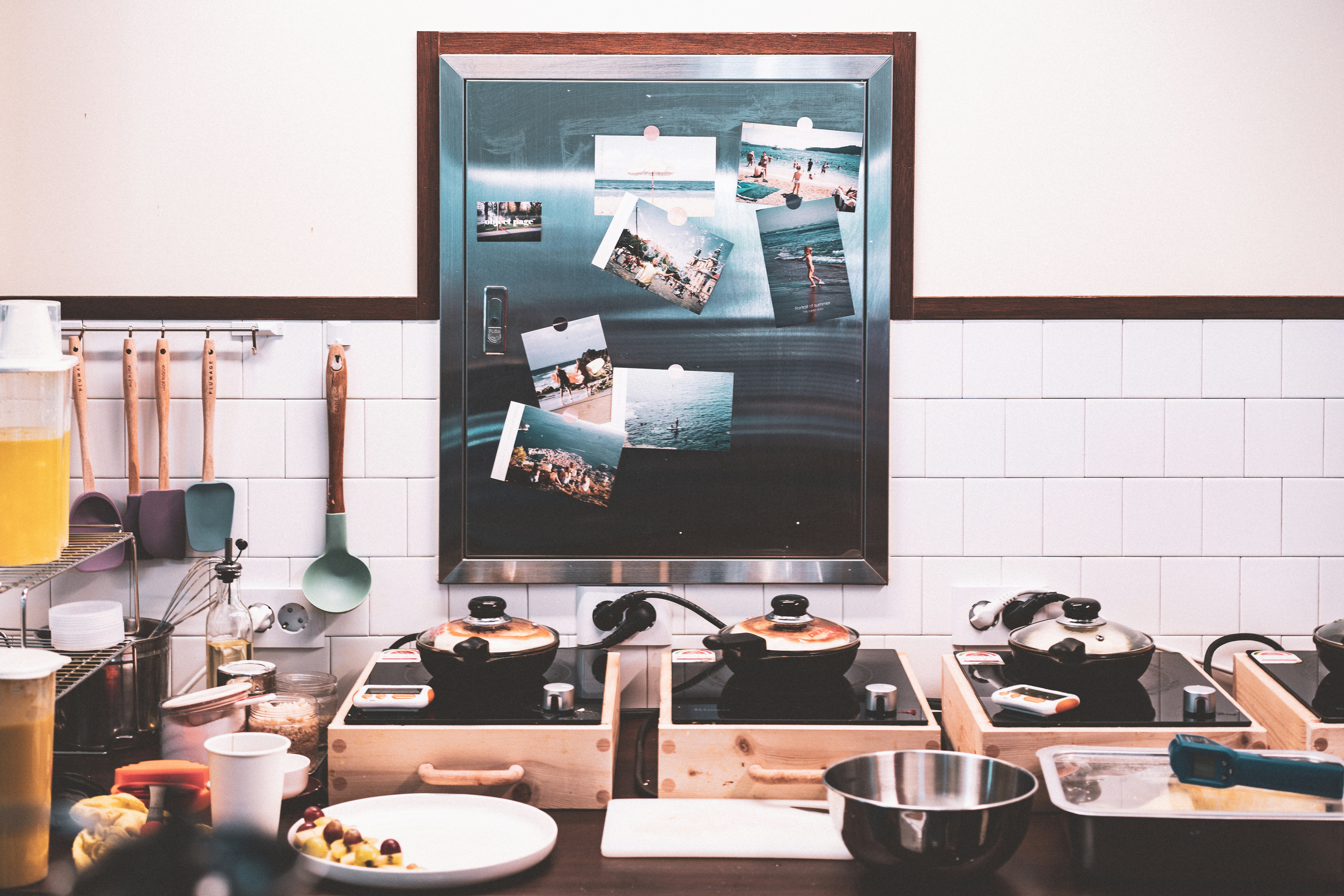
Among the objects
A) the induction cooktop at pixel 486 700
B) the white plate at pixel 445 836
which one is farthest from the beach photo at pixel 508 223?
the white plate at pixel 445 836

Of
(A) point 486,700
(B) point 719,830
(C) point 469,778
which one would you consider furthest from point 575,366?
(B) point 719,830

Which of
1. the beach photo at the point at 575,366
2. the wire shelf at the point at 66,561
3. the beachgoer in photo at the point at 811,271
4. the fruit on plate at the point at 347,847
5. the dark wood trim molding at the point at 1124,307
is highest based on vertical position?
the beachgoer in photo at the point at 811,271

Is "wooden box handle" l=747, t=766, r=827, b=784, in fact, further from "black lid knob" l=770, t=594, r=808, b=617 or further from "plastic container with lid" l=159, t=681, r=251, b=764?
"plastic container with lid" l=159, t=681, r=251, b=764

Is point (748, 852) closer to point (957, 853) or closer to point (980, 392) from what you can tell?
point (957, 853)

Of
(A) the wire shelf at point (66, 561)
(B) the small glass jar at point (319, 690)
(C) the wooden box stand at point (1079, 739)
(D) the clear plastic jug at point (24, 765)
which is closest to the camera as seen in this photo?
(D) the clear plastic jug at point (24, 765)

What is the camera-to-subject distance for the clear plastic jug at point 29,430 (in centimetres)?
130

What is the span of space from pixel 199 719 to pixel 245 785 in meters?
0.30

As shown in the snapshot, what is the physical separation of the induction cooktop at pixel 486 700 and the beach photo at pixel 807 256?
28.7 inches

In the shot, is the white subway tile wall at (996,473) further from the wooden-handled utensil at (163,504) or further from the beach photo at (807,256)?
the beach photo at (807,256)

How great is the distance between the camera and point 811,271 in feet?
6.22

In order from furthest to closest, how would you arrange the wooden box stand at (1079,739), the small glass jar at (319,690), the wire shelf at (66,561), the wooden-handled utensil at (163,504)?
the wooden-handled utensil at (163,504)
the small glass jar at (319,690)
the wooden box stand at (1079,739)
the wire shelf at (66,561)

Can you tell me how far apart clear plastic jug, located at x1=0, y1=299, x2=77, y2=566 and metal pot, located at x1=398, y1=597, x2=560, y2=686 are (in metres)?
0.54

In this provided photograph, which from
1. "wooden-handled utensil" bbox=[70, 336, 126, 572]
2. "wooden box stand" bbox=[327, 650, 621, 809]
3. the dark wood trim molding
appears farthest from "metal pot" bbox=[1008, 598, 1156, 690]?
"wooden-handled utensil" bbox=[70, 336, 126, 572]

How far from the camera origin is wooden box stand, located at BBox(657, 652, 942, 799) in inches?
60.0
